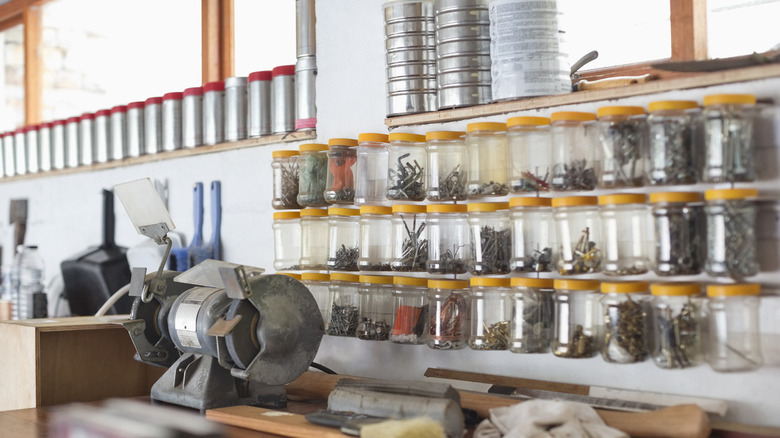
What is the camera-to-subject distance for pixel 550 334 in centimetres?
201

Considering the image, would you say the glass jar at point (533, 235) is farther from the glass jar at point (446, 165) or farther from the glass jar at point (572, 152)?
the glass jar at point (446, 165)

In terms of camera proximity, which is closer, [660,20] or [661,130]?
[661,130]

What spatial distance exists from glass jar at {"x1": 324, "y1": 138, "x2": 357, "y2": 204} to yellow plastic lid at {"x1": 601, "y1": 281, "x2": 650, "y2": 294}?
90cm

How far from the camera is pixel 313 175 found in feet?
8.42

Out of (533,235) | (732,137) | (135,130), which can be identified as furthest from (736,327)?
(135,130)

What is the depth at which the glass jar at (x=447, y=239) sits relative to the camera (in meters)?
2.21

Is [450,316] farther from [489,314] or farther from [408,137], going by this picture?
[408,137]

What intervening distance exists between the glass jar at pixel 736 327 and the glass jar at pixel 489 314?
53cm

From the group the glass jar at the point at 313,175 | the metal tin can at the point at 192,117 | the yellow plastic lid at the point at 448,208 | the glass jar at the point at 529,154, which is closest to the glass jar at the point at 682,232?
the glass jar at the point at 529,154

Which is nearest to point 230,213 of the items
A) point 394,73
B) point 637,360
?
point 394,73

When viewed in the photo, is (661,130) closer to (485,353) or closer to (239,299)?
(485,353)

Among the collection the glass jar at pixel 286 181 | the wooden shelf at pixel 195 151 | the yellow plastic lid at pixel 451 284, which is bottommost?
the yellow plastic lid at pixel 451 284

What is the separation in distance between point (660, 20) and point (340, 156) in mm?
1025

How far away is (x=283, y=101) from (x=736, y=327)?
1786 mm
